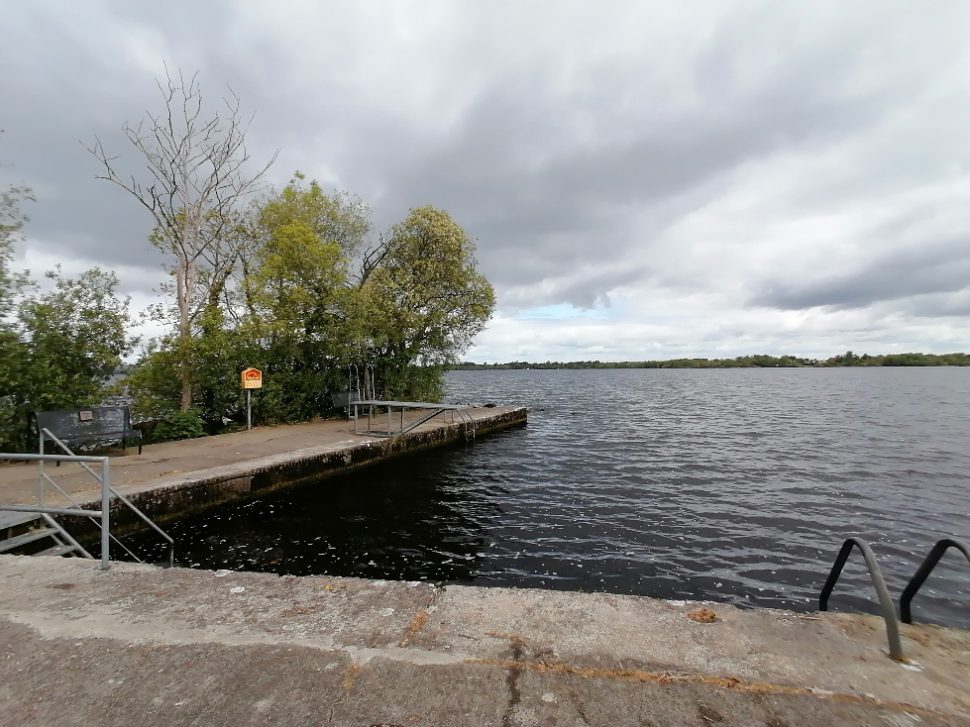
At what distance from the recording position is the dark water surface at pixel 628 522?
623 cm

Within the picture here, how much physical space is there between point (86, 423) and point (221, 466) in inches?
124

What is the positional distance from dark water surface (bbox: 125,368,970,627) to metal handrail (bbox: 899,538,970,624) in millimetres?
2578

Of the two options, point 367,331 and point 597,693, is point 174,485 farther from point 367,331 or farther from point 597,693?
point 367,331

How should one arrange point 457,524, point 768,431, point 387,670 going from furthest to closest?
point 768,431, point 457,524, point 387,670

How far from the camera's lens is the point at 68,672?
8.27 feet

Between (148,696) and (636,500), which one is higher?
(148,696)

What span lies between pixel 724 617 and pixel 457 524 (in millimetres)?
5667

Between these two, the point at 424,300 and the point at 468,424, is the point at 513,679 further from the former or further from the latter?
the point at 424,300

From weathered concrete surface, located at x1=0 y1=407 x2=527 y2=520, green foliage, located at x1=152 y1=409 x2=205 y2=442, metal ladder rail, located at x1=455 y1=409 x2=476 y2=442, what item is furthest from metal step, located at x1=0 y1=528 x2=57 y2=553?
metal ladder rail, located at x1=455 y1=409 x2=476 y2=442

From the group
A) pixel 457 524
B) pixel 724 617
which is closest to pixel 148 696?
pixel 724 617

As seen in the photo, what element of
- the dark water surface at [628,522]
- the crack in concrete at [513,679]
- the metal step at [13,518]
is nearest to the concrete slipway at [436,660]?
the crack in concrete at [513,679]

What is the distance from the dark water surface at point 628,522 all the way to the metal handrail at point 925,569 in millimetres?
2578

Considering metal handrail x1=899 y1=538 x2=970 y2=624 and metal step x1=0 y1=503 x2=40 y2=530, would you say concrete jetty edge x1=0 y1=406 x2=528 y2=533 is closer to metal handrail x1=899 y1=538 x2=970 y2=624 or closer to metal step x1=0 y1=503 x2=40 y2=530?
metal step x1=0 y1=503 x2=40 y2=530

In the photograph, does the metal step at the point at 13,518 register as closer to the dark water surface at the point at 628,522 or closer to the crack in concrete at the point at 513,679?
the dark water surface at the point at 628,522
